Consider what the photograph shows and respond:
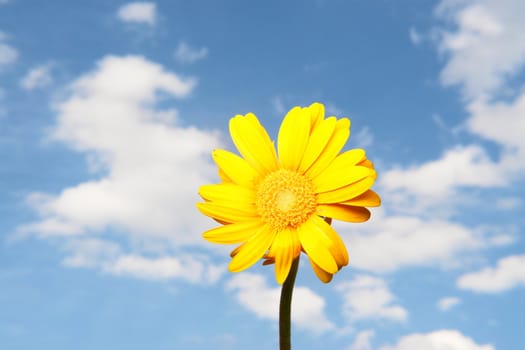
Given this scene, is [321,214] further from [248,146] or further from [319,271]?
[248,146]

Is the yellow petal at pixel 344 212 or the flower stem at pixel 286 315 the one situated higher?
the yellow petal at pixel 344 212

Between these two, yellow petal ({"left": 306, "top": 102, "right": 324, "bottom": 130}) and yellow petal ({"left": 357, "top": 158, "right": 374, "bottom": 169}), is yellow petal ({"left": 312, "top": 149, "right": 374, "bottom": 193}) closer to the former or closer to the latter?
yellow petal ({"left": 357, "top": 158, "right": 374, "bottom": 169})

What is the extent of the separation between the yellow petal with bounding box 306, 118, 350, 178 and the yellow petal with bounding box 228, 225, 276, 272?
0.28 meters

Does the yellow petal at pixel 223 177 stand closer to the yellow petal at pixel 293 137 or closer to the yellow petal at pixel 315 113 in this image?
the yellow petal at pixel 293 137

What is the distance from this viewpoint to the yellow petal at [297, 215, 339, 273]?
1754 mm

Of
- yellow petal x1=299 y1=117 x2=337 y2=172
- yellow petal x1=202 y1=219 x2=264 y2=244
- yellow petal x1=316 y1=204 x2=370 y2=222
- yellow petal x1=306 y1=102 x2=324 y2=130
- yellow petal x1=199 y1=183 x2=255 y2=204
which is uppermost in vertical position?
yellow petal x1=306 y1=102 x2=324 y2=130

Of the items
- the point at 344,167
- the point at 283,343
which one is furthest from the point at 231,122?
the point at 283,343

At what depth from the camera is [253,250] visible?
71.7 inches

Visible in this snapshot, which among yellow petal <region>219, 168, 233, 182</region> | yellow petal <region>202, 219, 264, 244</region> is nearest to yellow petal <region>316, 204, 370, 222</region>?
yellow petal <region>202, 219, 264, 244</region>

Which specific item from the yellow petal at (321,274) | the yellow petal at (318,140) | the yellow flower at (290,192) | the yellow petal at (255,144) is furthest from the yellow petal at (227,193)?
the yellow petal at (321,274)

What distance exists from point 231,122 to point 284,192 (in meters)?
0.37

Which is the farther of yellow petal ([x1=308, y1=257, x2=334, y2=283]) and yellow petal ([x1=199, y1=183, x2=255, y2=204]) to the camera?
yellow petal ([x1=199, y1=183, x2=255, y2=204])

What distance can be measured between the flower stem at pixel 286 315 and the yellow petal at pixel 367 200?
13.5 inches

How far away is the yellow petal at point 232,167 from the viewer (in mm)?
2012
